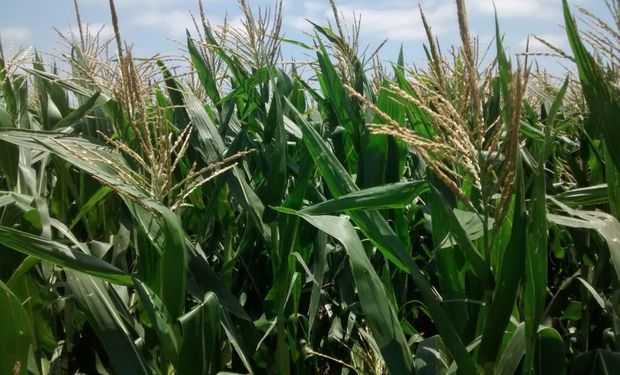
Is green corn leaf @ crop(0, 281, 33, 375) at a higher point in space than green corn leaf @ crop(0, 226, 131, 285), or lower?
lower

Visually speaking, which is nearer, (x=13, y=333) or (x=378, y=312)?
(x=378, y=312)

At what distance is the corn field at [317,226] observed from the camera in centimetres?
142

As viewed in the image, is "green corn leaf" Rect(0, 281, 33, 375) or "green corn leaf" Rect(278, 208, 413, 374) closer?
"green corn leaf" Rect(278, 208, 413, 374)

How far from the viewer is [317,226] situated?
1546 mm

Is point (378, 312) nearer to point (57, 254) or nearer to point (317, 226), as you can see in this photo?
point (317, 226)

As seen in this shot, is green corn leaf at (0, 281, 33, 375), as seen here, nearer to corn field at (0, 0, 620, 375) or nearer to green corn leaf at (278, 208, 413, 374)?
corn field at (0, 0, 620, 375)

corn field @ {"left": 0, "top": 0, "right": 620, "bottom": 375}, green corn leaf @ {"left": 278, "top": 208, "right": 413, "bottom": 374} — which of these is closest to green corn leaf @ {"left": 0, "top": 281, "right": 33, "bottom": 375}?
corn field @ {"left": 0, "top": 0, "right": 620, "bottom": 375}

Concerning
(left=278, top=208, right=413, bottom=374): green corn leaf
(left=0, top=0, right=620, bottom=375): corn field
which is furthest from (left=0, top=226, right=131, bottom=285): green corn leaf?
(left=278, top=208, right=413, bottom=374): green corn leaf

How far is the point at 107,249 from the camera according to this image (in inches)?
84.0

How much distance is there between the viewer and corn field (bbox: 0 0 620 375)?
142cm

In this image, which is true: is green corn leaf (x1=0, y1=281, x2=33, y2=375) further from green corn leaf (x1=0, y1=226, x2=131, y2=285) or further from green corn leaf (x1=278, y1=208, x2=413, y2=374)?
green corn leaf (x1=278, y1=208, x2=413, y2=374)

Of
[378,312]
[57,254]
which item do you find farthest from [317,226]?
[57,254]

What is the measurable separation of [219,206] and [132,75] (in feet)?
1.88

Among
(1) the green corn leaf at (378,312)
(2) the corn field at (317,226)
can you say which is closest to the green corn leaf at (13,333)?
(2) the corn field at (317,226)
